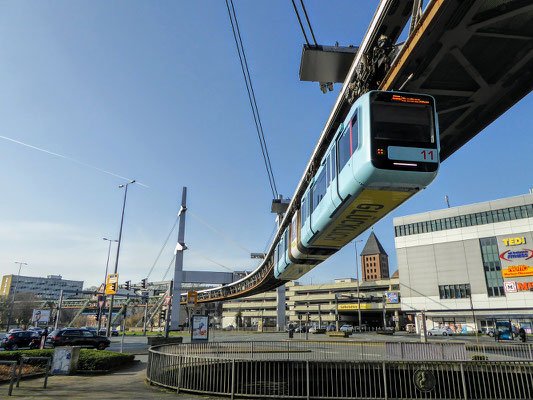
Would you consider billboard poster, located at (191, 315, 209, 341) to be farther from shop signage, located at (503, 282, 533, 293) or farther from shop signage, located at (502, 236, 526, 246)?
shop signage, located at (502, 236, 526, 246)

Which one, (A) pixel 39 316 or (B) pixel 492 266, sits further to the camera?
(B) pixel 492 266

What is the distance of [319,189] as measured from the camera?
12688 millimetres

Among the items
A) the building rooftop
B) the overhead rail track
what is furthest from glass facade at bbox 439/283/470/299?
the building rooftop

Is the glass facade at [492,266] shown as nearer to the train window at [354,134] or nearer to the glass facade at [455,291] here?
the glass facade at [455,291]

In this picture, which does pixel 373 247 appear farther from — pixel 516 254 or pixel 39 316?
pixel 39 316

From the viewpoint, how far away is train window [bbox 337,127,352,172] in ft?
30.8

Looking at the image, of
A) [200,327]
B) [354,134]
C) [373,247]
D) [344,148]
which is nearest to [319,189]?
[344,148]

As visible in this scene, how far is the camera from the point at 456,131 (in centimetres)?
1143

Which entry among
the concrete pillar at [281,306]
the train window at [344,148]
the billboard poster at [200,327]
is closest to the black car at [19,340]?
the billboard poster at [200,327]

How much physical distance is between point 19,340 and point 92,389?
2180cm

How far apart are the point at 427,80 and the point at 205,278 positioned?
4608 centimetres

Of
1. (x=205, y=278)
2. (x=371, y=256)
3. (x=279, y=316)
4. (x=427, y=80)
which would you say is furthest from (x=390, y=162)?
(x=371, y=256)

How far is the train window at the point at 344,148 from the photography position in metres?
9.39

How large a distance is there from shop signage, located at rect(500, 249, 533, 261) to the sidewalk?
221 ft
